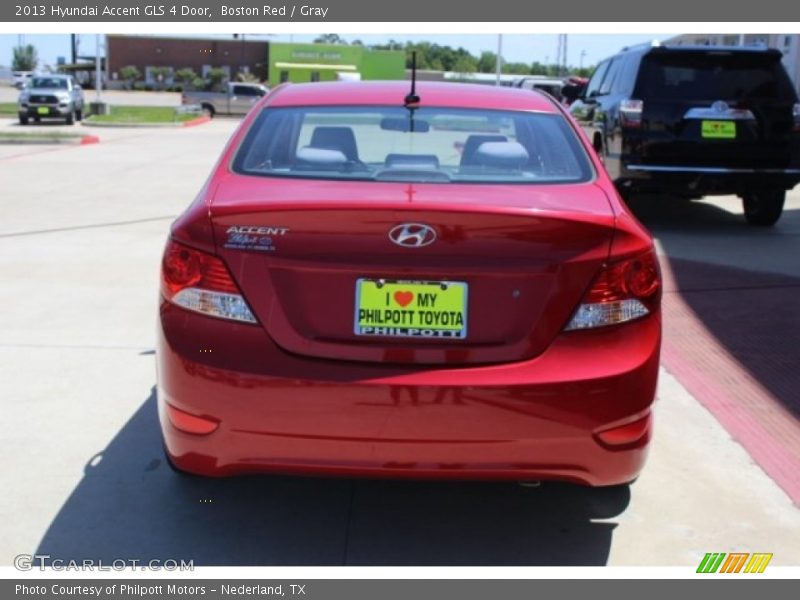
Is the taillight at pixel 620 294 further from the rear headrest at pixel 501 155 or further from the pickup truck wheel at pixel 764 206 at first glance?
the pickup truck wheel at pixel 764 206

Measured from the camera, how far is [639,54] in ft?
34.6

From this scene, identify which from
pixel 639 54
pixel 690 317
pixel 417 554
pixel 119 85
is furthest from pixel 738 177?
pixel 119 85

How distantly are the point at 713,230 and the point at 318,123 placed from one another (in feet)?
24.7

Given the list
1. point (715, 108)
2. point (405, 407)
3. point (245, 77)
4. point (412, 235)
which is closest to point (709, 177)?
point (715, 108)

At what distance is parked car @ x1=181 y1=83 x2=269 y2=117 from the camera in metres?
43.3

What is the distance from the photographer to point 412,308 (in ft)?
10.7

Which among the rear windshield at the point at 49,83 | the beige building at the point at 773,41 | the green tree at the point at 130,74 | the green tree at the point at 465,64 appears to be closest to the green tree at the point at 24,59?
the green tree at the point at 130,74

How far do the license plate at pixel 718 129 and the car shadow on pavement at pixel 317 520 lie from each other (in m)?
6.92

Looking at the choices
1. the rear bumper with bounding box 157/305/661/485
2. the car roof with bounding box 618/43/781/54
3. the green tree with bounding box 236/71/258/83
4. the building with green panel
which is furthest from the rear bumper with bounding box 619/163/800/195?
the building with green panel

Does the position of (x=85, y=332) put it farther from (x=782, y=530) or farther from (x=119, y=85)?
(x=119, y=85)

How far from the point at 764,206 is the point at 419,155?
8.08 meters

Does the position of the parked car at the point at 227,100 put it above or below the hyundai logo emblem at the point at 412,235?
below

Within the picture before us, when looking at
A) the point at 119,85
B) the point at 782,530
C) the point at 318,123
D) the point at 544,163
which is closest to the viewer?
the point at 782,530

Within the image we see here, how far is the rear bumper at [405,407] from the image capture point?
3.21 m
